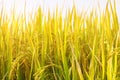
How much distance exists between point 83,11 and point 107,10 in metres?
0.47

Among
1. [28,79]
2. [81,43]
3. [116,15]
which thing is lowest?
[28,79]

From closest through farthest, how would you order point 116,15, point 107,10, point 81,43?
point 107,10 → point 116,15 → point 81,43

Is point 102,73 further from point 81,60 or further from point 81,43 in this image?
point 81,43

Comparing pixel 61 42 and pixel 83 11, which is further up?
pixel 83 11

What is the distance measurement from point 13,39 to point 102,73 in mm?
692

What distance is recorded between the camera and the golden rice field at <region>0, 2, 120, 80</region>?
1.37 meters

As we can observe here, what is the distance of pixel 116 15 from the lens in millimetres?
1505

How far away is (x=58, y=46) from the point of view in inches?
58.2

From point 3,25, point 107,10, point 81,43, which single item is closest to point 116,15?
point 107,10

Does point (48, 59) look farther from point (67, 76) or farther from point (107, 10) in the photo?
point (107, 10)

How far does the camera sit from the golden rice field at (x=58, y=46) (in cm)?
137

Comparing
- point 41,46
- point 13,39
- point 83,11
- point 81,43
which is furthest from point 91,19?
point 13,39

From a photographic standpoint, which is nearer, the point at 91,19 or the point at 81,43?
the point at 81,43

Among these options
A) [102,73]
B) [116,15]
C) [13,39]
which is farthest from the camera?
[13,39]
